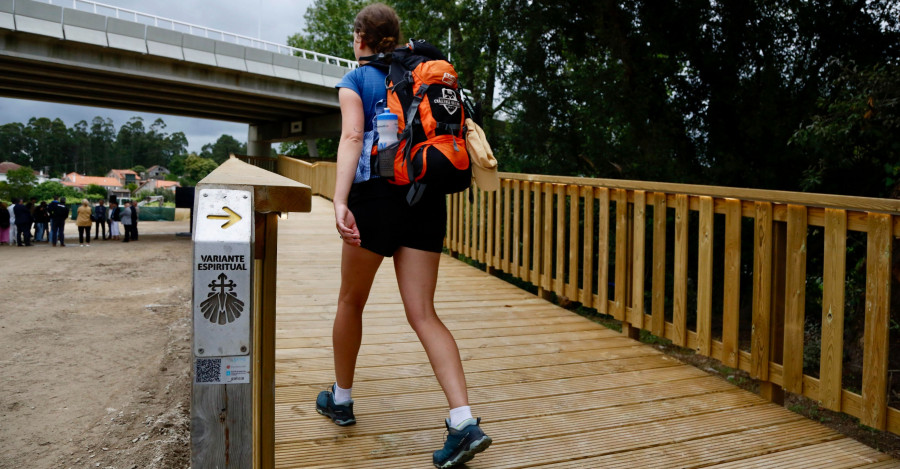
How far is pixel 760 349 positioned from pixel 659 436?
81 centimetres

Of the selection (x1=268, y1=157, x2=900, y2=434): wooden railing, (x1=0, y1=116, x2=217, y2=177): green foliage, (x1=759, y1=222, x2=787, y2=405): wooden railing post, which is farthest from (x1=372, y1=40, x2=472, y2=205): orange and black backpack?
(x1=0, y1=116, x2=217, y2=177): green foliage

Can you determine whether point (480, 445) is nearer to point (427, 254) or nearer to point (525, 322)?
point (427, 254)

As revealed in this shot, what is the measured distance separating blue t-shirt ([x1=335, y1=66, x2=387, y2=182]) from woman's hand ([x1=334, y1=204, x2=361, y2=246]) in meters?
0.13

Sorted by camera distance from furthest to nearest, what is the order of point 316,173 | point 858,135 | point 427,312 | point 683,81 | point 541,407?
point 316,173 < point 683,81 < point 858,135 < point 541,407 < point 427,312

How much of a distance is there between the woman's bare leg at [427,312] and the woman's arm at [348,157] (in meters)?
0.20

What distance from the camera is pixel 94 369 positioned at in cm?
700

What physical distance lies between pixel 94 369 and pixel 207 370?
21.3 feet

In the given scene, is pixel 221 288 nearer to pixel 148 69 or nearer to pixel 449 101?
pixel 449 101

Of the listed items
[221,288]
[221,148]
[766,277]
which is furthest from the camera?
[221,148]

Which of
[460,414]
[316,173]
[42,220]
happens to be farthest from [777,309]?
[42,220]

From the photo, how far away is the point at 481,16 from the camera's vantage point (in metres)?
17.8

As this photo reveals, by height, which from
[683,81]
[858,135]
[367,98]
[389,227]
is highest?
[683,81]

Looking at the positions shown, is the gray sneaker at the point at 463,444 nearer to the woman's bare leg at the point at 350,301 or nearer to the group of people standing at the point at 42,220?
the woman's bare leg at the point at 350,301

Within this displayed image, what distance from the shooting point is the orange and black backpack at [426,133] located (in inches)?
86.1
